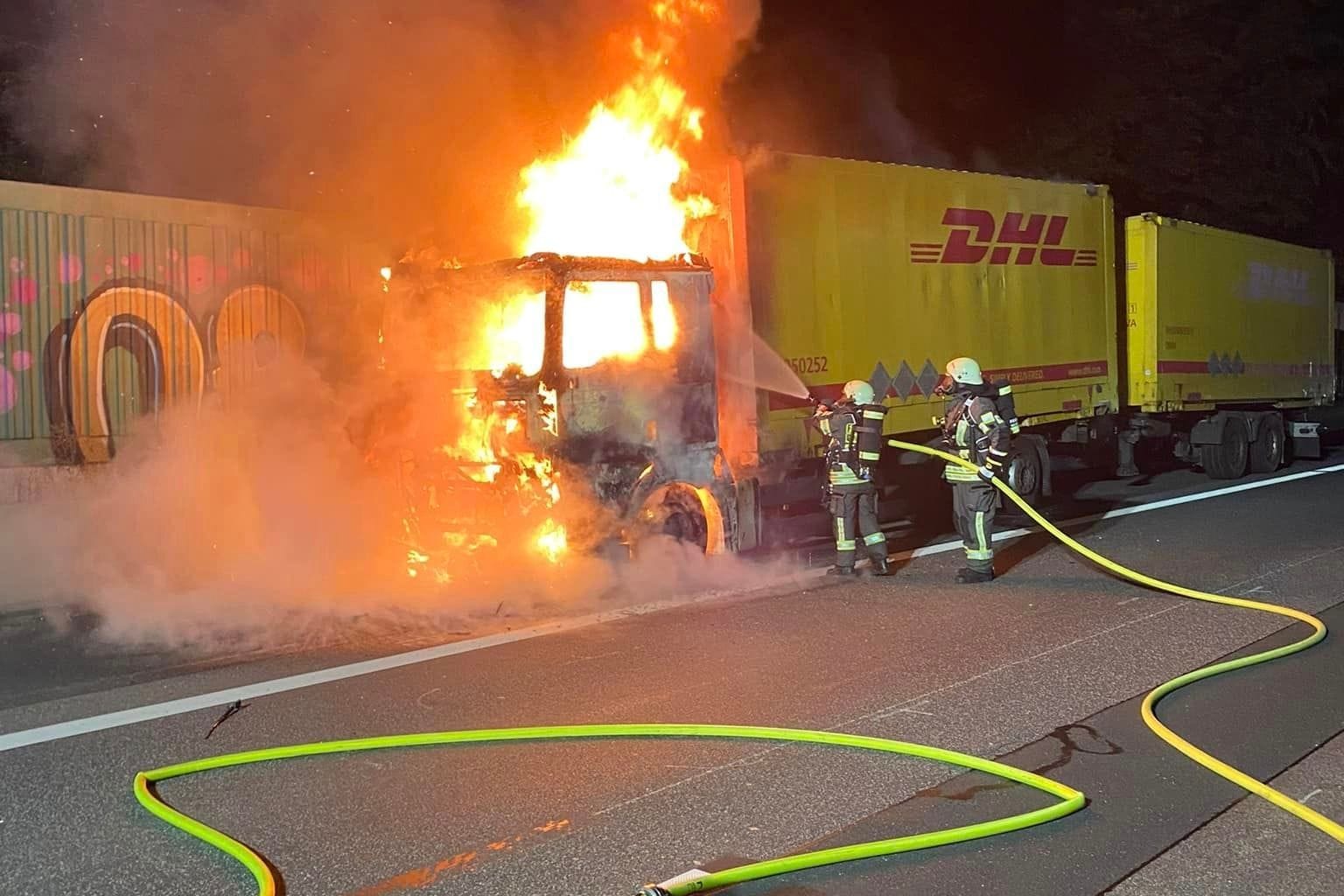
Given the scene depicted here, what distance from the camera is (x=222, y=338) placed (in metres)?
10.8

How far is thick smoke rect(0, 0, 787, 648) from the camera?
8016 millimetres

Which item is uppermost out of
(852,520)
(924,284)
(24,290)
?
(24,290)

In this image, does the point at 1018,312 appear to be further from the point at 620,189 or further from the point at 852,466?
the point at 620,189

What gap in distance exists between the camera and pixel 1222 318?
1535 centimetres

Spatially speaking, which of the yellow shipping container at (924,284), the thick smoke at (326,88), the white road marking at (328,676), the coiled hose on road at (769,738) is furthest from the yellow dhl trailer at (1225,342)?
the coiled hose on road at (769,738)

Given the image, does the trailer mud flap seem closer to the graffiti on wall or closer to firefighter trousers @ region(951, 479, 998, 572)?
firefighter trousers @ region(951, 479, 998, 572)

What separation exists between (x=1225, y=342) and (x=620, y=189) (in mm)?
9829

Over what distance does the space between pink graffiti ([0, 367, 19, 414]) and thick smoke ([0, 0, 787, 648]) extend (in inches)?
34.3

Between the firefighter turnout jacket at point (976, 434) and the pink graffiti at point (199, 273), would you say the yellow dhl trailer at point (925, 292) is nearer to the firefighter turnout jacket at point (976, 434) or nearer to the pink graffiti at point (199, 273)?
the firefighter turnout jacket at point (976, 434)

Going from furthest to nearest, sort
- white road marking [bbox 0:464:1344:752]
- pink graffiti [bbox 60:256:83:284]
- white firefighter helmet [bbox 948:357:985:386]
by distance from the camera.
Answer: pink graffiti [bbox 60:256:83:284] → white firefighter helmet [bbox 948:357:985:386] → white road marking [bbox 0:464:1344:752]

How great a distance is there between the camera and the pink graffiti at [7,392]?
30.9 feet

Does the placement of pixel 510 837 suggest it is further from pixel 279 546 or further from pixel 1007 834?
pixel 279 546

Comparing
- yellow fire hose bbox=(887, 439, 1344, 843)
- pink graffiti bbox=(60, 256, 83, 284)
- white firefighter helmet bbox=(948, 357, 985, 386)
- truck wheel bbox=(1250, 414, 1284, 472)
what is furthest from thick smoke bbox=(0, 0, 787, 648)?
truck wheel bbox=(1250, 414, 1284, 472)

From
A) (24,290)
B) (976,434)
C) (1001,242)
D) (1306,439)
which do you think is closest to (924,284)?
(1001,242)
